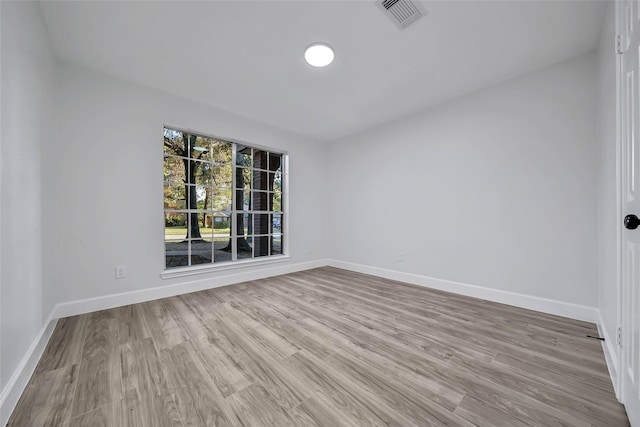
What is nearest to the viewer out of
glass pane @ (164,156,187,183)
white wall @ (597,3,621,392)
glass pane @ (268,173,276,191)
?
white wall @ (597,3,621,392)

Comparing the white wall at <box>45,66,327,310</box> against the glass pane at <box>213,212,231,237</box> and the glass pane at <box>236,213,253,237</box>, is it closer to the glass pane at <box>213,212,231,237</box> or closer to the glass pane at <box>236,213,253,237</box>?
the glass pane at <box>213,212,231,237</box>

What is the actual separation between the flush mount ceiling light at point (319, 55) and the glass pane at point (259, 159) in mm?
1998

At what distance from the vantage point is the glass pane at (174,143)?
3.18 meters

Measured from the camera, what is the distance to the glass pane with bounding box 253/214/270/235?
4.11 metres

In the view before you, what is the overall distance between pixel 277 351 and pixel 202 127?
305cm

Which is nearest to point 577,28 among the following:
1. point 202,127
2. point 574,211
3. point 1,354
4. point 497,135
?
point 497,135

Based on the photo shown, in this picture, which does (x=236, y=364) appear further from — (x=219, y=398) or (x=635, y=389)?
(x=635, y=389)

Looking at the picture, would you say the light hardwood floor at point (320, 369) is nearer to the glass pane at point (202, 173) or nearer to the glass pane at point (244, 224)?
the glass pane at point (244, 224)

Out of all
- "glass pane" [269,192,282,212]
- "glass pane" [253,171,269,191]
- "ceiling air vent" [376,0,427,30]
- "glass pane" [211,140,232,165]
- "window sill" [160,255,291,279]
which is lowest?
"window sill" [160,255,291,279]

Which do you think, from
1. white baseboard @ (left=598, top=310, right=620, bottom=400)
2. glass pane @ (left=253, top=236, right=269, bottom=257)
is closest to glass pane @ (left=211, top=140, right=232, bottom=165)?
glass pane @ (left=253, top=236, right=269, bottom=257)

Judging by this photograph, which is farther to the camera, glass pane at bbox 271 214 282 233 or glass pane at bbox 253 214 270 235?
glass pane at bbox 271 214 282 233

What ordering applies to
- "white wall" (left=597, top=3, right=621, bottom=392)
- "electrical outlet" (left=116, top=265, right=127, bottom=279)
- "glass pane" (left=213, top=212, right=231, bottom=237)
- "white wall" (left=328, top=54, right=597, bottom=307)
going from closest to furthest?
"white wall" (left=597, top=3, right=621, bottom=392)
"white wall" (left=328, top=54, right=597, bottom=307)
"electrical outlet" (left=116, top=265, right=127, bottom=279)
"glass pane" (left=213, top=212, right=231, bottom=237)

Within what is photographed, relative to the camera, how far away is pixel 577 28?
2.04 m

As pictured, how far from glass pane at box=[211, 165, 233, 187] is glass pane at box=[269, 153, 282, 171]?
0.82 metres
